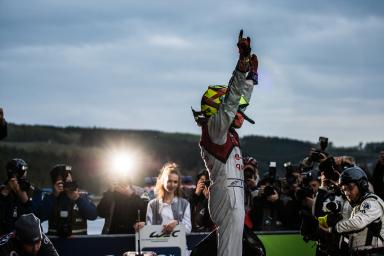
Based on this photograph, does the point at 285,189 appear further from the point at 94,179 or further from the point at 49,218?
the point at 94,179

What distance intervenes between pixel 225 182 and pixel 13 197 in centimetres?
413

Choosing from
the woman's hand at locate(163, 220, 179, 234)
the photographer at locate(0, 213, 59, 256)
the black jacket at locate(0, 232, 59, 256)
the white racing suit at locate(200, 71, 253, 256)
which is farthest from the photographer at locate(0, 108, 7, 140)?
the white racing suit at locate(200, 71, 253, 256)

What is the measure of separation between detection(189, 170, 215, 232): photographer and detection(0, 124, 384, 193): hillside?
54490mm

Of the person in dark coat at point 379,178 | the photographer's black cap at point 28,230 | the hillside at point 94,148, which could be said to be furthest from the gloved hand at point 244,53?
the hillside at point 94,148

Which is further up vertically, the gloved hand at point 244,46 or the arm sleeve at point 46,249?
the gloved hand at point 244,46

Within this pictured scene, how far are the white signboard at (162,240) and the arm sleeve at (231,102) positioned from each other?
10.5 ft

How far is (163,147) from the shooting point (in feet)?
286

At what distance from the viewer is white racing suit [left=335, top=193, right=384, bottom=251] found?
7168 millimetres

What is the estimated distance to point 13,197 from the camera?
9.10 metres

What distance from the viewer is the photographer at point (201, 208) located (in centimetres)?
959

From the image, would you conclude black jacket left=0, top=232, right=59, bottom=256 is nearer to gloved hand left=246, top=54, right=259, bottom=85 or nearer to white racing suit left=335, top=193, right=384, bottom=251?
gloved hand left=246, top=54, right=259, bottom=85

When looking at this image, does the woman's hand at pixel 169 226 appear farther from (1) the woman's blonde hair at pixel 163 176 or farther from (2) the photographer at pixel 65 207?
(2) the photographer at pixel 65 207

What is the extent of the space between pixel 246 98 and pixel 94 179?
66.0 m

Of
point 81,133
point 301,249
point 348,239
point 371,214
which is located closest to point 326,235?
point 348,239
